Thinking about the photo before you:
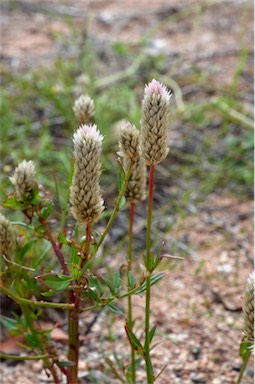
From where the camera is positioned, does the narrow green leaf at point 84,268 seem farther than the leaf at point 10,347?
No

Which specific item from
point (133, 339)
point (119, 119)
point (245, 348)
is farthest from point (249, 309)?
→ point (119, 119)

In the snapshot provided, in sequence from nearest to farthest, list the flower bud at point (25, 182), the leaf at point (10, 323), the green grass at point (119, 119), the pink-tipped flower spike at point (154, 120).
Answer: the pink-tipped flower spike at point (154, 120) < the flower bud at point (25, 182) < the leaf at point (10, 323) < the green grass at point (119, 119)

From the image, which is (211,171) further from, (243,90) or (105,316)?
(105,316)

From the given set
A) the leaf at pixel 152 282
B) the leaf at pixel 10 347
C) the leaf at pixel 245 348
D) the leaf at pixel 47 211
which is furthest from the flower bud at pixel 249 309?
the leaf at pixel 10 347

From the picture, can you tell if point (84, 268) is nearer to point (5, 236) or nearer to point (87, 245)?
point (87, 245)

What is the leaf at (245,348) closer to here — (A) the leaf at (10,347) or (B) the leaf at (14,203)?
(B) the leaf at (14,203)

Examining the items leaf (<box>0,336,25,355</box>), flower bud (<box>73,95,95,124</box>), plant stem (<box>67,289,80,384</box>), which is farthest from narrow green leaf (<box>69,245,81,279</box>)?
leaf (<box>0,336,25,355</box>)
